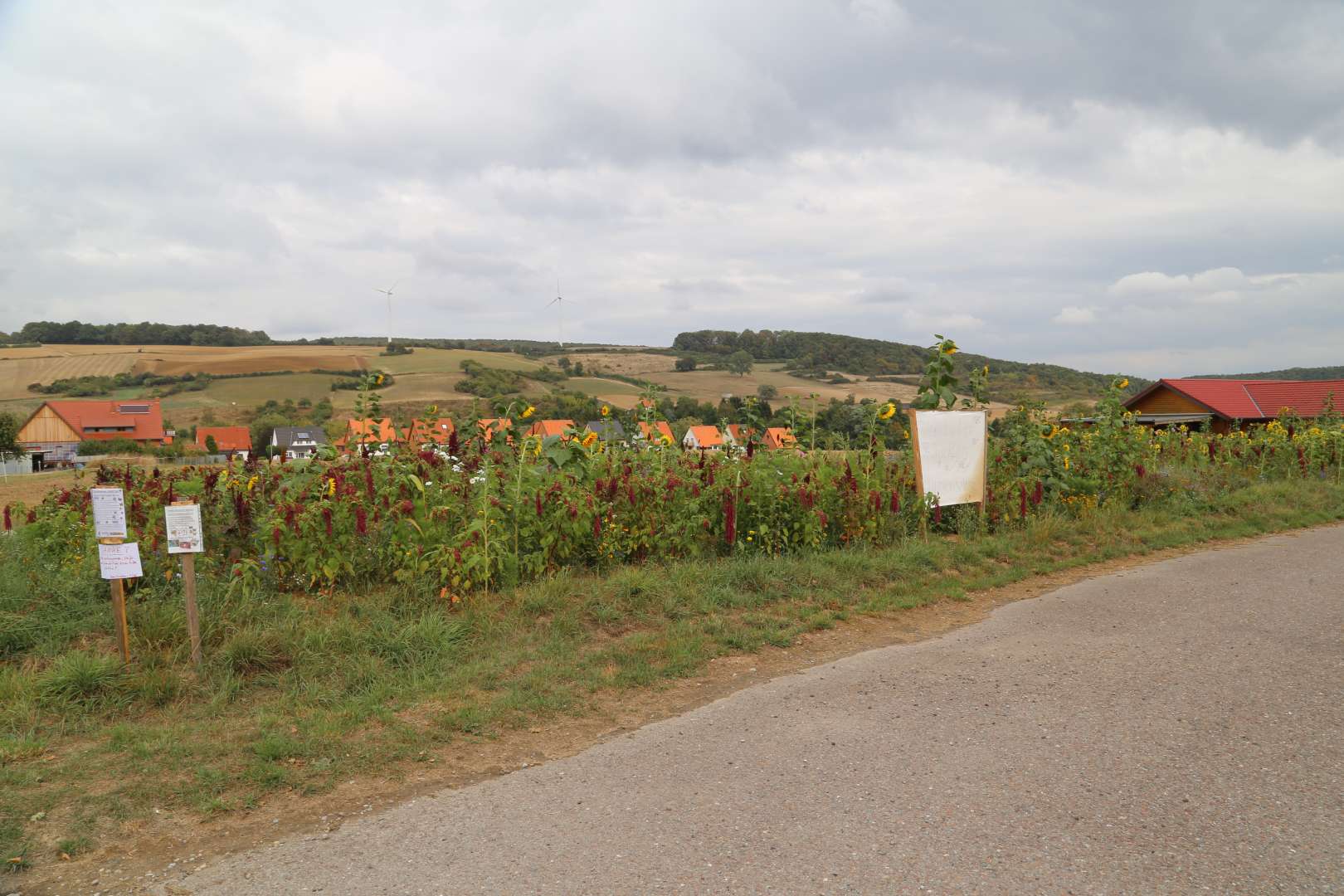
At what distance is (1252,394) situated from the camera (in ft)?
93.0

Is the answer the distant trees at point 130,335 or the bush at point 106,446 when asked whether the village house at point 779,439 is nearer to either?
the bush at point 106,446

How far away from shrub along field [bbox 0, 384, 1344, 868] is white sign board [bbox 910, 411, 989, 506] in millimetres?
257

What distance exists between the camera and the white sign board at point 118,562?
463 centimetres

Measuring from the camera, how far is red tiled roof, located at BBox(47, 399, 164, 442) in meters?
19.7

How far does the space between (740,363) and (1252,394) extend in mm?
18385

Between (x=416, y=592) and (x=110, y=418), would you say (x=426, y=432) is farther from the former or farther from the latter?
(x=110, y=418)

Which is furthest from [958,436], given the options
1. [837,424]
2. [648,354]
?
[648,354]

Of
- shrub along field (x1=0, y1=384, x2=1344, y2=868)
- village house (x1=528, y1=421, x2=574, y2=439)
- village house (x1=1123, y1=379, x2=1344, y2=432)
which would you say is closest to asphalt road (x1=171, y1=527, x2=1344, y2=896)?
shrub along field (x1=0, y1=384, x2=1344, y2=868)

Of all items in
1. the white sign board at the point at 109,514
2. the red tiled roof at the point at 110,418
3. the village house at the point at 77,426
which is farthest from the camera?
the village house at the point at 77,426

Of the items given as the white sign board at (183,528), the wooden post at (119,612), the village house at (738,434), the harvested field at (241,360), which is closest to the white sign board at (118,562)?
the wooden post at (119,612)

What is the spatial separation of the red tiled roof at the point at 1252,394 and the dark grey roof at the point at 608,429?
2572cm

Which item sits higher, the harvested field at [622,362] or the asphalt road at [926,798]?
the harvested field at [622,362]

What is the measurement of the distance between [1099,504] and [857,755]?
800 centimetres

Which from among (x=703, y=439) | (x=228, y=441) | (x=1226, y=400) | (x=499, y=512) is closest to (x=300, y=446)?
(x=499, y=512)
